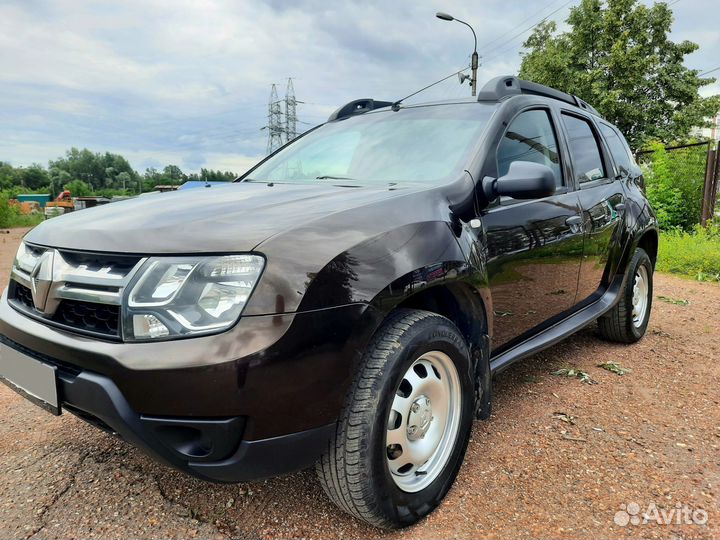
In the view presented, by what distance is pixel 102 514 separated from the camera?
1962 mm

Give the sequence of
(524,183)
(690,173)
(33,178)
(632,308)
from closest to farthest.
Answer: (524,183) < (632,308) < (690,173) < (33,178)

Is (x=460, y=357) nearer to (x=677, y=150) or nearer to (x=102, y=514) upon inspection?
(x=102, y=514)

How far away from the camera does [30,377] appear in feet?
5.78

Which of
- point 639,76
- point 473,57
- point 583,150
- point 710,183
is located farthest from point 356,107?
point 639,76

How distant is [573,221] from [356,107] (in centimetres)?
161

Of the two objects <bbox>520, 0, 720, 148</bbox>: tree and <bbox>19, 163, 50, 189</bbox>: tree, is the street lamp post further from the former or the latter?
<bbox>19, 163, 50, 189</bbox>: tree

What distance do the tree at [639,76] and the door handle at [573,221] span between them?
2183cm

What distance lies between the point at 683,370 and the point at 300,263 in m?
3.27

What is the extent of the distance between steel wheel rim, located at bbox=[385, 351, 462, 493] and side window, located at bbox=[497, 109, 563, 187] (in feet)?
3.46

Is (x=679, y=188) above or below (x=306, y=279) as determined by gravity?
above

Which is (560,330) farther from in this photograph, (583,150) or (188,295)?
(188,295)

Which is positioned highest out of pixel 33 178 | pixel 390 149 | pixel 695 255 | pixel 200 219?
pixel 33 178

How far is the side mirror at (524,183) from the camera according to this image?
2123mm

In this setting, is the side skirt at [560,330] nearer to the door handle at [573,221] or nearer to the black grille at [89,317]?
the door handle at [573,221]
